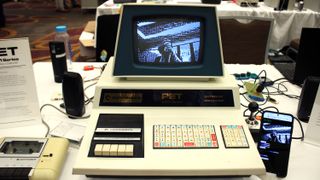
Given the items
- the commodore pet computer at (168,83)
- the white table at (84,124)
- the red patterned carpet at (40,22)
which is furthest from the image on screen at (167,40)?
the red patterned carpet at (40,22)

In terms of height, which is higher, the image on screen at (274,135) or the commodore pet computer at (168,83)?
the commodore pet computer at (168,83)

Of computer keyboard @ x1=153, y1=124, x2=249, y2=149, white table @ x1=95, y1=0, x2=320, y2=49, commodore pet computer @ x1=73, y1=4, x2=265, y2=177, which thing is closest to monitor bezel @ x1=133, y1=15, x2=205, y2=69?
commodore pet computer @ x1=73, y1=4, x2=265, y2=177

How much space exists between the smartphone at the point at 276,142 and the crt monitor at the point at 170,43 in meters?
0.22

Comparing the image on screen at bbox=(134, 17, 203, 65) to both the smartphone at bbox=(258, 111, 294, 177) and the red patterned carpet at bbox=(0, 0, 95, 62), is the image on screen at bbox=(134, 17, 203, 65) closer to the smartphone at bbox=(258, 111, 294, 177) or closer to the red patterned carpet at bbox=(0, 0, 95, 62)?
the smartphone at bbox=(258, 111, 294, 177)

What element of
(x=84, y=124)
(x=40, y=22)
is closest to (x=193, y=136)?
(x=84, y=124)

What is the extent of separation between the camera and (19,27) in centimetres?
491

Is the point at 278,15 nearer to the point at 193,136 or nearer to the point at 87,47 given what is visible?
the point at 87,47

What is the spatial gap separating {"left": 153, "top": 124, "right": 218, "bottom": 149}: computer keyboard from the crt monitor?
18 centimetres

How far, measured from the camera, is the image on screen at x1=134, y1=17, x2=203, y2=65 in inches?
37.8

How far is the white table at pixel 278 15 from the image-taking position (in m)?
2.79

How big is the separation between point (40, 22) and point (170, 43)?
4.94m

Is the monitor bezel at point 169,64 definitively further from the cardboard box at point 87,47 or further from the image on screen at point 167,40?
the cardboard box at point 87,47

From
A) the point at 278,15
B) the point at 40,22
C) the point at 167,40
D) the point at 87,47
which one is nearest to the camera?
the point at 167,40

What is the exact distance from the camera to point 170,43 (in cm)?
97
